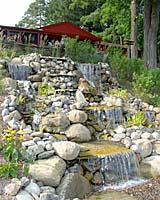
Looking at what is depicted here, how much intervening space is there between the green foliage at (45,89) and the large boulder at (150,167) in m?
2.98

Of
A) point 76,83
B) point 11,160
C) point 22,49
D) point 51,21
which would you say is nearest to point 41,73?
point 76,83

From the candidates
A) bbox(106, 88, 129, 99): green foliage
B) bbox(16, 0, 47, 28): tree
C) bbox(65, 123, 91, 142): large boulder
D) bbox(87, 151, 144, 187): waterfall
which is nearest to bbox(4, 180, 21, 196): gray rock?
bbox(87, 151, 144, 187): waterfall

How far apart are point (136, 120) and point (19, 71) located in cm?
302

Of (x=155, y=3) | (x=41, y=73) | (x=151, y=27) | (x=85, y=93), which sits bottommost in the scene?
(x=85, y=93)

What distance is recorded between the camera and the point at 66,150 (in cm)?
479

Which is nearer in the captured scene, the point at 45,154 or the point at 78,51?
the point at 45,154

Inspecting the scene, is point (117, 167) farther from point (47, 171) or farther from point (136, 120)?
point (136, 120)

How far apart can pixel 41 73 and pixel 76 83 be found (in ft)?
3.14

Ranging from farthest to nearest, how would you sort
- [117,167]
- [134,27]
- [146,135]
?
[134,27] → [146,135] → [117,167]

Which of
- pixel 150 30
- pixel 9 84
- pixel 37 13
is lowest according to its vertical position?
pixel 9 84

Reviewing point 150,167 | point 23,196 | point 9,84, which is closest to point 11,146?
point 23,196

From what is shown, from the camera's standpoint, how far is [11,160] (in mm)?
4270

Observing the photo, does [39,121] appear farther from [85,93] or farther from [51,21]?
[51,21]

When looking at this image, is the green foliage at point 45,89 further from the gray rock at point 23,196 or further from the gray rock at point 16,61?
the gray rock at point 23,196
